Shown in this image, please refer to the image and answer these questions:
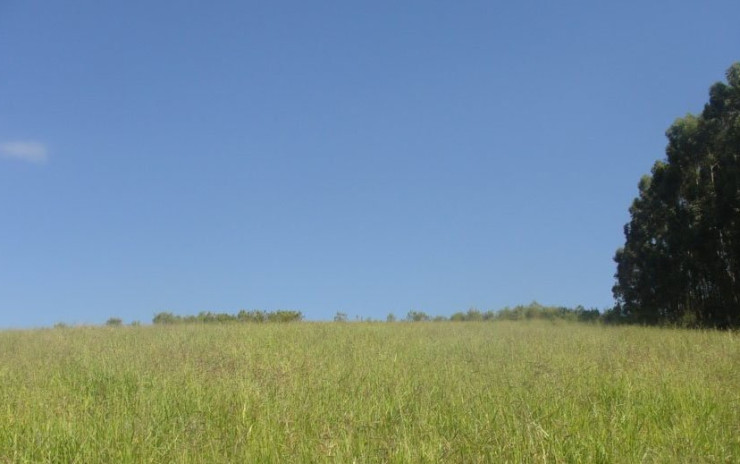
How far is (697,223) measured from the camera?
2427cm

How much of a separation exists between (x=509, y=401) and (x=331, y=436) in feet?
7.98

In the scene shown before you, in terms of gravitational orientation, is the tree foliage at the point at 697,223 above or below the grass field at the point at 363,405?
above

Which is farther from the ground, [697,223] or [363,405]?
[697,223]

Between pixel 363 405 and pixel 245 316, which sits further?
pixel 245 316

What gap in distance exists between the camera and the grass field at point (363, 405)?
4812mm

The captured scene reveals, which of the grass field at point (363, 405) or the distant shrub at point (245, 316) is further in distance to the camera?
the distant shrub at point (245, 316)

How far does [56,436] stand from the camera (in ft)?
16.7

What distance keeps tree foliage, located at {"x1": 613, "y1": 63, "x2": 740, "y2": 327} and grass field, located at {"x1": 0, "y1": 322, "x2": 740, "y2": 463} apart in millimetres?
14712

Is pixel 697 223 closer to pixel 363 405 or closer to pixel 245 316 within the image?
pixel 245 316

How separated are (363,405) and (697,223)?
73.1 ft

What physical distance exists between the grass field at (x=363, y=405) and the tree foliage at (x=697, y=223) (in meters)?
14.7

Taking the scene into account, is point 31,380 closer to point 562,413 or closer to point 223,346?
point 223,346

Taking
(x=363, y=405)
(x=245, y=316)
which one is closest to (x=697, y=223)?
(x=245, y=316)

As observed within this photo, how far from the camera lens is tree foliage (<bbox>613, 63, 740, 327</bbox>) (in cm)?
2353
